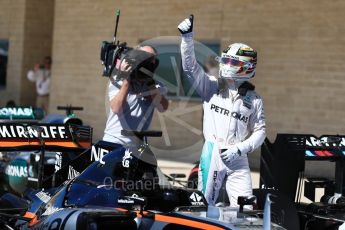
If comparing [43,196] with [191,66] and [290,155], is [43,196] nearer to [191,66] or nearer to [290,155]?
[191,66]

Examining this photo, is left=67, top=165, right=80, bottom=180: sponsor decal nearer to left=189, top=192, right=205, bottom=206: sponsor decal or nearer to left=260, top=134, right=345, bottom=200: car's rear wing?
left=189, top=192, right=205, bottom=206: sponsor decal

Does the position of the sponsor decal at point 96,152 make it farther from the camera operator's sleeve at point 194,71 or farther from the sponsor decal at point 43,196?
the camera operator's sleeve at point 194,71

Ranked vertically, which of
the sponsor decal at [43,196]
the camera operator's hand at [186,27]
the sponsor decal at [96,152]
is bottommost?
the sponsor decal at [43,196]

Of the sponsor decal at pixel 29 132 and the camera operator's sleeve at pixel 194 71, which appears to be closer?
the camera operator's sleeve at pixel 194 71

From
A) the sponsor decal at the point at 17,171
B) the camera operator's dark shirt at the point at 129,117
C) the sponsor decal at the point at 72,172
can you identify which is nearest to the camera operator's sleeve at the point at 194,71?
the camera operator's dark shirt at the point at 129,117

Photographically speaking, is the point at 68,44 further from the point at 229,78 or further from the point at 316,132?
the point at 229,78

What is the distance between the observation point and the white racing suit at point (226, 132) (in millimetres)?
5945

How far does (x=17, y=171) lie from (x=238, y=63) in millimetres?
3996

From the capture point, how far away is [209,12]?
47.2 ft

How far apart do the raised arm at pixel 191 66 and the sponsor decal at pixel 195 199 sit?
1.00 metres

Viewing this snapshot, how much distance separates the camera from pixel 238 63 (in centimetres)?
598

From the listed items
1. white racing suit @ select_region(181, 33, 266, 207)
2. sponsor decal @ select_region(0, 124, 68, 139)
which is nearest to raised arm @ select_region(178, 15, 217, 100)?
white racing suit @ select_region(181, 33, 266, 207)

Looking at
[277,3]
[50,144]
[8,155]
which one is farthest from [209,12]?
[50,144]

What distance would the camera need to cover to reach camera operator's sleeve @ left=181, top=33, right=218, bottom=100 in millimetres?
5883
